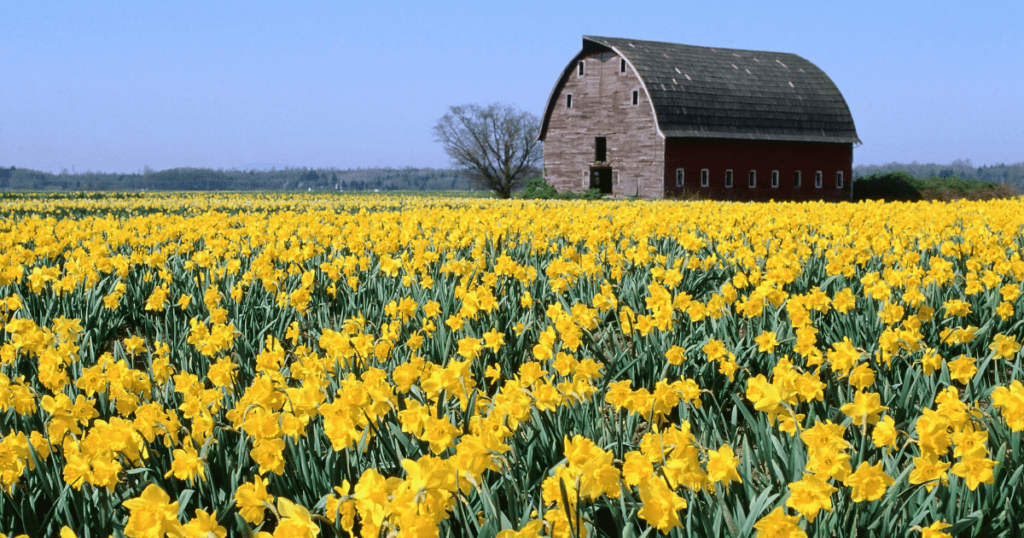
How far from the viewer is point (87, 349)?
4539mm

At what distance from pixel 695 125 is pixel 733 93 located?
3.20 meters

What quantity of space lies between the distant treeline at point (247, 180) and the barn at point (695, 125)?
106385 millimetres

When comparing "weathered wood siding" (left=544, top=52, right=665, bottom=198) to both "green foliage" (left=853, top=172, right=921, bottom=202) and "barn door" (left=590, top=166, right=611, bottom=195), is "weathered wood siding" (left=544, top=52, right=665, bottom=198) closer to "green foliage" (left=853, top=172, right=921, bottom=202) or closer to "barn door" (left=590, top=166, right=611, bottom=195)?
"barn door" (left=590, top=166, right=611, bottom=195)

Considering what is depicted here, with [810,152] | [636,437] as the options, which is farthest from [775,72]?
[636,437]

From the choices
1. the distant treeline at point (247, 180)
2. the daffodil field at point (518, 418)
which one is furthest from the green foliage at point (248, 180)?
the daffodil field at point (518, 418)

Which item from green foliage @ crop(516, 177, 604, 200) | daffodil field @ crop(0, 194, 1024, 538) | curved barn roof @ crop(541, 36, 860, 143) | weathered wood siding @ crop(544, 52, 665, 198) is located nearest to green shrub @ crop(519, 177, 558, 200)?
green foliage @ crop(516, 177, 604, 200)

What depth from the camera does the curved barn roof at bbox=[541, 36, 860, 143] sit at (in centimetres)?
3516

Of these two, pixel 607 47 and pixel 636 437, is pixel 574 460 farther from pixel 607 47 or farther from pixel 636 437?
pixel 607 47

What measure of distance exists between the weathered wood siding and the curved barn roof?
0.67m

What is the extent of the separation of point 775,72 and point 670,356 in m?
39.7

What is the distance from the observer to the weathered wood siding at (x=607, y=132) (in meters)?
35.3

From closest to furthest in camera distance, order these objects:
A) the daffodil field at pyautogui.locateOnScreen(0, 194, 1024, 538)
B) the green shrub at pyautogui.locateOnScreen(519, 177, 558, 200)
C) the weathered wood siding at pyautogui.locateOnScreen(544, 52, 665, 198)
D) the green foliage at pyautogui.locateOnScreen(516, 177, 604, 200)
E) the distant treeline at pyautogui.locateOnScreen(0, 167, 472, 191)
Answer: the daffodil field at pyautogui.locateOnScreen(0, 194, 1024, 538) < the weathered wood siding at pyautogui.locateOnScreen(544, 52, 665, 198) < the green foliage at pyautogui.locateOnScreen(516, 177, 604, 200) < the green shrub at pyautogui.locateOnScreen(519, 177, 558, 200) < the distant treeline at pyautogui.locateOnScreen(0, 167, 472, 191)

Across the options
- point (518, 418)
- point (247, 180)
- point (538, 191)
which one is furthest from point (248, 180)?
point (518, 418)

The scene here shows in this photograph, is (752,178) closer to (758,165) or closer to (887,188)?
(758,165)
